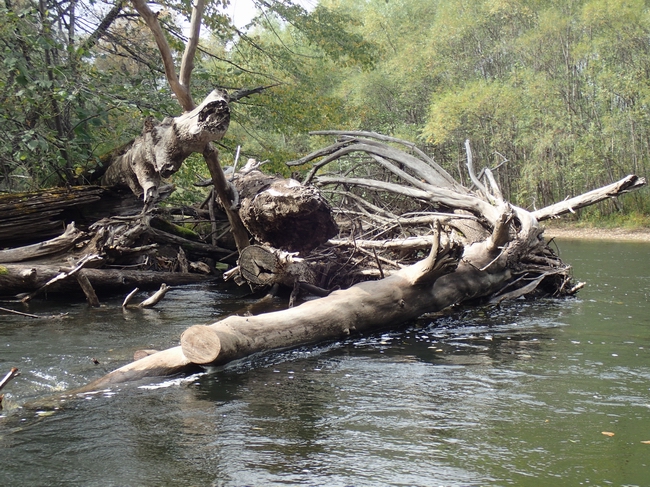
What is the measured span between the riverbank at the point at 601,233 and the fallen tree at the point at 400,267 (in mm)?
15018

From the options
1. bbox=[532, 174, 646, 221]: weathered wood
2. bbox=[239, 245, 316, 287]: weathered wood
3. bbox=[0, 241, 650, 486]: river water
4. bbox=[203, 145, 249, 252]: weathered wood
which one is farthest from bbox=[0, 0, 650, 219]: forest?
bbox=[0, 241, 650, 486]: river water

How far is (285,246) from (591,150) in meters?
23.5

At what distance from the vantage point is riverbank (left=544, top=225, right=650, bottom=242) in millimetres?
23812

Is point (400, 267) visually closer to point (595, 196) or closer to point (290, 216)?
point (290, 216)

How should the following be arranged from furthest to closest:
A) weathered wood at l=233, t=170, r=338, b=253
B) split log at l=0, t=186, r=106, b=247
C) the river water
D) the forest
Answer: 1. the forest
2. split log at l=0, t=186, r=106, b=247
3. weathered wood at l=233, t=170, r=338, b=253
4. the river water

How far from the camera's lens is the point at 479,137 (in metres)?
32.6

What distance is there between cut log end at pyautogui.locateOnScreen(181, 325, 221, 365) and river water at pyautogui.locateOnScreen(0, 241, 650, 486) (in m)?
0.21

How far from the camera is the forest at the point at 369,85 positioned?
931 centimetres

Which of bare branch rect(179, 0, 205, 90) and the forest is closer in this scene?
bare branch rect(179, 0, 205, 90)

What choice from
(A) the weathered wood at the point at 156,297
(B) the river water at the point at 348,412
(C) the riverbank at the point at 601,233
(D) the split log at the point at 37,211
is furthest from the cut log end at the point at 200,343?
(C) the riverbank at the point at 601,233

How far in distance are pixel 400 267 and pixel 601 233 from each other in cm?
2063

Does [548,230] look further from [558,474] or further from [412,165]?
[558,474]

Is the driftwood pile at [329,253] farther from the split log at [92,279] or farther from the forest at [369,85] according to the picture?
the forest at [369,85]

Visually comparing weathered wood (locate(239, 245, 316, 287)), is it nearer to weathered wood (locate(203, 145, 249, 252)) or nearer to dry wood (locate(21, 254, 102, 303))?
weathered wood (locate(203, 145, 249, 252))
